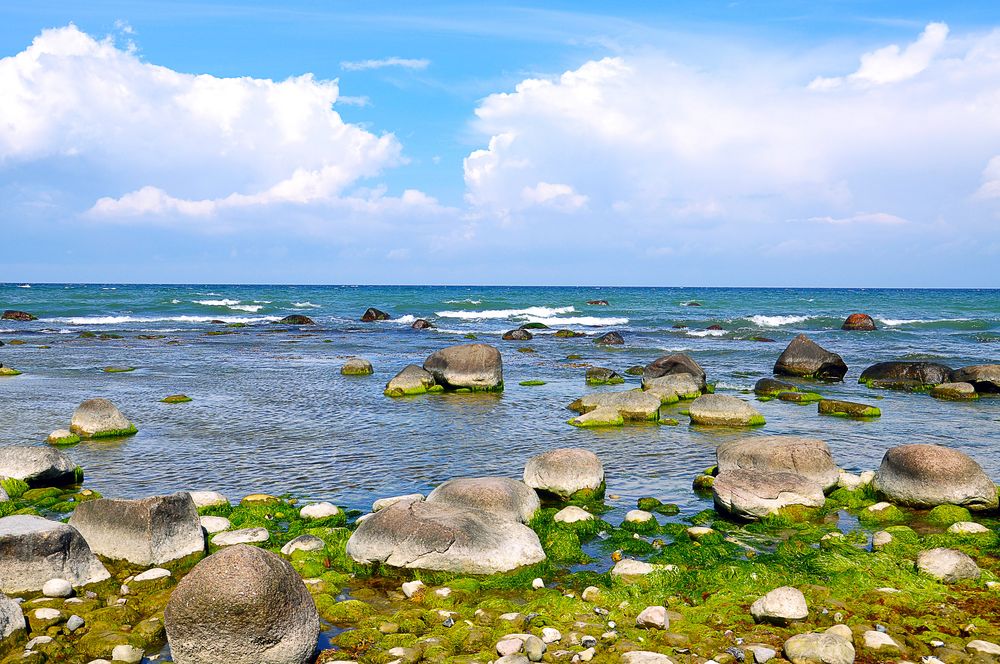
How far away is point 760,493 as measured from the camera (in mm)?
10469

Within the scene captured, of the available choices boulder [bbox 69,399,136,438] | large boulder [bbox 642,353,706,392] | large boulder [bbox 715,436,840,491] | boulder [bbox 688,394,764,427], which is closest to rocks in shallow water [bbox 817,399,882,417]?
boulder [bbox 688,394,764,427]

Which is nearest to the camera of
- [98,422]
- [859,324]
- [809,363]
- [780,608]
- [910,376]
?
[780,608]

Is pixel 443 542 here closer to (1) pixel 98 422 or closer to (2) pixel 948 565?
(2) pixel 948 565

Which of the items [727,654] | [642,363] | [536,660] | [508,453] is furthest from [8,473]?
[642,363]

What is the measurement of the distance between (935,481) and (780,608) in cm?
521

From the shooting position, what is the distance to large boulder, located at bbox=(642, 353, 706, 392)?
2238cm

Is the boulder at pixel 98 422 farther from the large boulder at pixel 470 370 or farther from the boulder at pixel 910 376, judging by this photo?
the boulder at pixel 910 376

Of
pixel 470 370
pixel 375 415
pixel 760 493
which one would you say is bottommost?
pixel 375 415

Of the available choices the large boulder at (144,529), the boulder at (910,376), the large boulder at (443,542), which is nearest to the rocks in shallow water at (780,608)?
the large boulder at (443,542)

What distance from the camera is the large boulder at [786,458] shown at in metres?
11.6

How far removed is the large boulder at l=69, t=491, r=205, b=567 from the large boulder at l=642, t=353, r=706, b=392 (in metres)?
16.0

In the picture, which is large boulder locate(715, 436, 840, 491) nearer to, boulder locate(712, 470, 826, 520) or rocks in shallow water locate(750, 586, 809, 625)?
boulder locate(712, 470, 826, 520)

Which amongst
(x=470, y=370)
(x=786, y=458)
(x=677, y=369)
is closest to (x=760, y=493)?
(x=786, y=458)

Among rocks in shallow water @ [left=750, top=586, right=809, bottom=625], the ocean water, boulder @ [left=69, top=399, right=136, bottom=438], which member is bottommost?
the ocean water
